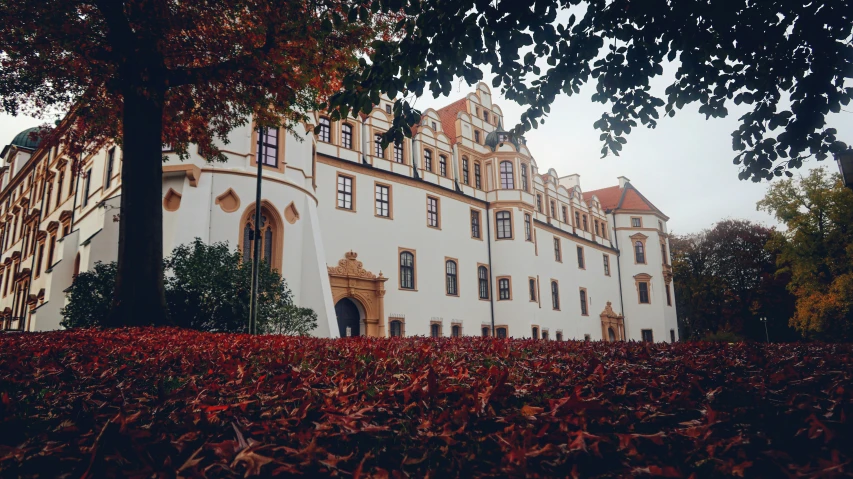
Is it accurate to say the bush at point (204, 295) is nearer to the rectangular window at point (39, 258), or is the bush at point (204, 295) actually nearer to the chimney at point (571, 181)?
the rectangular window at point (39, 258)

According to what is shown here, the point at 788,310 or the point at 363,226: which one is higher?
the point at 363,226

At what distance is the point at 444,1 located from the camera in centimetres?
588

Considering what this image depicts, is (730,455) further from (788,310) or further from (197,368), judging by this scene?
(788,310)

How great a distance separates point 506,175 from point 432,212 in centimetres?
672

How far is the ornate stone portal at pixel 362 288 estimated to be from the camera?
2419 cm

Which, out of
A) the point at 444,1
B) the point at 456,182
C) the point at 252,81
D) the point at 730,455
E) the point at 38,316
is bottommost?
the point at 730,455

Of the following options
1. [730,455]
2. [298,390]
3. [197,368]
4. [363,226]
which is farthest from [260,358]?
[363,226]

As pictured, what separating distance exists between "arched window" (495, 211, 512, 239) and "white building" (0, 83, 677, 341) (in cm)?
9

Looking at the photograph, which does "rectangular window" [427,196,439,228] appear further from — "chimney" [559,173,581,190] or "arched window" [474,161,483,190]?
"chimney" [559,173,581,190]

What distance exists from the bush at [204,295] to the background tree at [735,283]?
41346 mm

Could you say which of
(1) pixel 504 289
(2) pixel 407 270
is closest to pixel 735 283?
(1) pixel 504 289

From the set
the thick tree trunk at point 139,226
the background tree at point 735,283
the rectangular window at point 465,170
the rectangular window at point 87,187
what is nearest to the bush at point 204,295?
the thick tree trunk at point 139,226

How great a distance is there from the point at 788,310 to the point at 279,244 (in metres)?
44.8

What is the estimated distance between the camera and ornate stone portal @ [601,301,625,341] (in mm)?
43688
